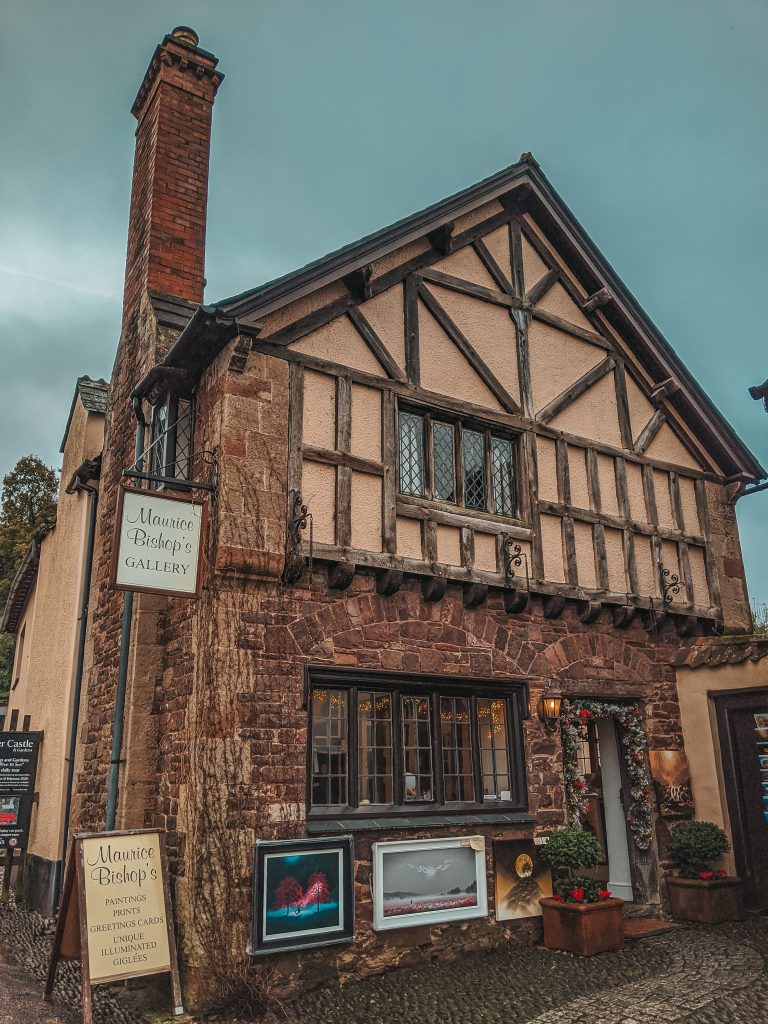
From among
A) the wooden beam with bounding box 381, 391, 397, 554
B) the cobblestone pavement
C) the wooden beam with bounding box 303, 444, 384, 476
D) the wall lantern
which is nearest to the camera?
the cobblestone pavement

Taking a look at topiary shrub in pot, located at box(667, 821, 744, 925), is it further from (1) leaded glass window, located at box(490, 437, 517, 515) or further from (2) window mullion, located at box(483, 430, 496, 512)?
(2) window mullion, located at box(483, 430, 496, 512)

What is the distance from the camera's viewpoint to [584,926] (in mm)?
8406

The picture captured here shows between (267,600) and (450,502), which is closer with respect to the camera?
(267,600)

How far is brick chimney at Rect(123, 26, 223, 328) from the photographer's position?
11008mm

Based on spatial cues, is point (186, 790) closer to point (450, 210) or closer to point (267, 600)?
point (267, 600)

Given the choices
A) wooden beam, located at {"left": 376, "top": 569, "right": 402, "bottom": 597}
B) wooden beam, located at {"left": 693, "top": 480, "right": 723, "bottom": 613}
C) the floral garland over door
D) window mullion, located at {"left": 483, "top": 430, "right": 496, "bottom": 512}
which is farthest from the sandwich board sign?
wooden beam, located at {"left": 693, "top": 480, "right": 723, "bottom": 613}

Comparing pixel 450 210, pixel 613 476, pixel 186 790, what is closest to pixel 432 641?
pixel 186 790

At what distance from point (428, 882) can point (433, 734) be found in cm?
143

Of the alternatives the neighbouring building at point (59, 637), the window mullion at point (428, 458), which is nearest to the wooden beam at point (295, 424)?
the window mullion at point (428, 458)

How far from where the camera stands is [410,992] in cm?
737

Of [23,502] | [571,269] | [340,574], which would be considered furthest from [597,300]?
[23,502]

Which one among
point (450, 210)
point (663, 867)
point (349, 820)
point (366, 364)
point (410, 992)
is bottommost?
point (410, 992)

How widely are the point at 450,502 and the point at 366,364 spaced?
1.83 meters

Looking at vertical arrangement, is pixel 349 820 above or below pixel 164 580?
below
